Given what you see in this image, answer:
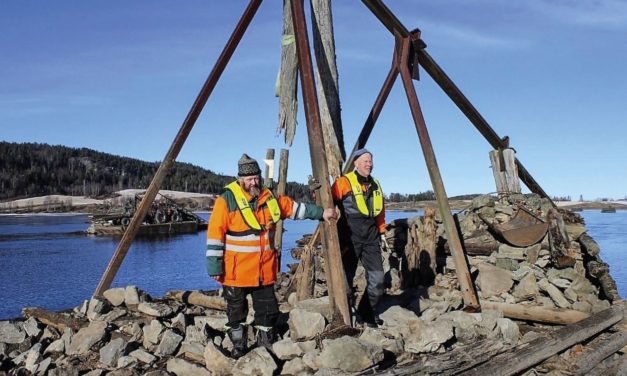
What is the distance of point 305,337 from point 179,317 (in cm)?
190

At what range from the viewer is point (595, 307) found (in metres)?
8.48

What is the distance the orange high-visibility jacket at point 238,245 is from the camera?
19.8 ft

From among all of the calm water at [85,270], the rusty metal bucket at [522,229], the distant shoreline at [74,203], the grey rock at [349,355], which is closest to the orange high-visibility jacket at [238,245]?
the grey rock at [349,355]

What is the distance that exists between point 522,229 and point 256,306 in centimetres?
599

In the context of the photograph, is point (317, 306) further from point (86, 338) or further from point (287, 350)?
point (86, 338)

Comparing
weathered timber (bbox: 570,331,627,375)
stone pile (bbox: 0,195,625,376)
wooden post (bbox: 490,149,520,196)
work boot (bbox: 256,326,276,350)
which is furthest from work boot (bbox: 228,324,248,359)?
wooden post (bbox: 490,149,520,196)

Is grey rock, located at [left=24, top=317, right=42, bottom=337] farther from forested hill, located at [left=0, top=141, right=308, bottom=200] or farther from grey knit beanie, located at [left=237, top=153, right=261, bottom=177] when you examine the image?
forested hill, located at [left=0, top=141, right=308, bottom=200]

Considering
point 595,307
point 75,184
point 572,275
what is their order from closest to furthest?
point 595,307, point 572,275, point 75,184

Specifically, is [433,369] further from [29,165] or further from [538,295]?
[29,165]

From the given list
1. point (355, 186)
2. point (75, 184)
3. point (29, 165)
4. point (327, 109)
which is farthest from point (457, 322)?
point (29, 165)

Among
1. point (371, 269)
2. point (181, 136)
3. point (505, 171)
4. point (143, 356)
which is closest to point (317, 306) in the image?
point (371, 269)

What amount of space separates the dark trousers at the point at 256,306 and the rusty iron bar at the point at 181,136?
316 centimetres

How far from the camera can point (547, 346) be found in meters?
6.56

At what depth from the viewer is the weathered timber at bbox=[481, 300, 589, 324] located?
7.98 m
